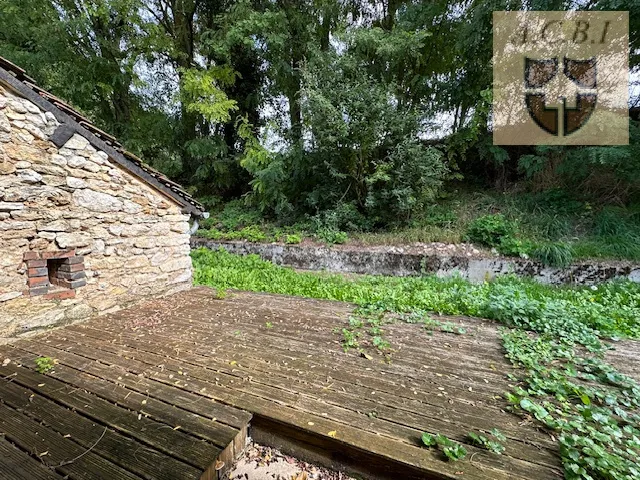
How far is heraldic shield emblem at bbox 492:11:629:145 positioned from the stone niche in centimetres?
881

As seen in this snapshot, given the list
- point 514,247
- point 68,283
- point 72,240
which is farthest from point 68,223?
point 514,247

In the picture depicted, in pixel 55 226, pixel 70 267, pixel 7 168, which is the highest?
pixel 7 168

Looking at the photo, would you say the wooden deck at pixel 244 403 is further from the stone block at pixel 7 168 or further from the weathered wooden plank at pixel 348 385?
A: the stone block at pixel 7 168

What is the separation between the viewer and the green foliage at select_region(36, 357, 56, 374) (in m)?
2.24

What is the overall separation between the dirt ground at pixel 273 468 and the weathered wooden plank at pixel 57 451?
1.81 feet

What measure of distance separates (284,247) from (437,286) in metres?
3.87

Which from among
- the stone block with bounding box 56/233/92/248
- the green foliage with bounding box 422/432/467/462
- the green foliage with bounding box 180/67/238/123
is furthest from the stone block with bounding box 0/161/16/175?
the green foliage with bounding box 180/67/238/123

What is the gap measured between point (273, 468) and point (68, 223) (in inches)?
133

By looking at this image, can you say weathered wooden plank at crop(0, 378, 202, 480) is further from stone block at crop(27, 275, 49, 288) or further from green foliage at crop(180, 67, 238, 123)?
green foliage at crop(180, 67, 238, 123)

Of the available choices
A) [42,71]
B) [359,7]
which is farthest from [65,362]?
[359,7]

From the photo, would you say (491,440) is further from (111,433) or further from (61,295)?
(61,295)

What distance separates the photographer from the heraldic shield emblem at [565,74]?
17.9 ft

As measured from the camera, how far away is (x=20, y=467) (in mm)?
1400

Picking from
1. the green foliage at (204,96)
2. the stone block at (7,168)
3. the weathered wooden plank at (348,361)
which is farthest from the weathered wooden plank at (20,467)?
the green foliage at (204,96)
